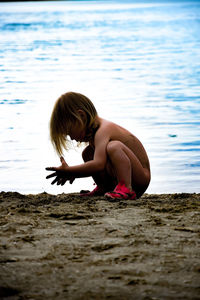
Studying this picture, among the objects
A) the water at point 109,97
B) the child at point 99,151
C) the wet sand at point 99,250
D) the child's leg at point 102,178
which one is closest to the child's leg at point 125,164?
the child at point 99,151

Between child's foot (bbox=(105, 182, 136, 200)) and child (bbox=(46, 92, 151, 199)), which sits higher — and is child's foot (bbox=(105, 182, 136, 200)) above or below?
below

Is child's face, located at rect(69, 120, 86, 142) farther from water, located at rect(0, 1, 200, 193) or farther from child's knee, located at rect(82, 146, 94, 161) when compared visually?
water, located at rect(0, 1, 200, 193)

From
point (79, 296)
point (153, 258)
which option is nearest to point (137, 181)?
point (153, 258)

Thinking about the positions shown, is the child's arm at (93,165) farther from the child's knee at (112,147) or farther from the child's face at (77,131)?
the child's face at (77,131)

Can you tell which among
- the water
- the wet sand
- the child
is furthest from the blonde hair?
the water

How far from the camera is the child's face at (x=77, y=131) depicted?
4.21 m

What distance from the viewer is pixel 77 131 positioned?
4242mm

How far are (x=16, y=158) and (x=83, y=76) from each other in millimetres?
6847

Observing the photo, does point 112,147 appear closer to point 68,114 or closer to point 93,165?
point 93,165

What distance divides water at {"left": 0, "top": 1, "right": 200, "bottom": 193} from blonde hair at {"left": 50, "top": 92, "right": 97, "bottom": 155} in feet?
3.47

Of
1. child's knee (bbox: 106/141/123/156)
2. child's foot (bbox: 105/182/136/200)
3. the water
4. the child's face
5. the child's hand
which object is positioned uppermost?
the child's face

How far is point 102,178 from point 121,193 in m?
0.26

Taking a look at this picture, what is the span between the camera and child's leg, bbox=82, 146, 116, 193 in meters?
4.24

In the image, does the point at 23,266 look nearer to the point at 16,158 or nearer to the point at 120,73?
the point at 16,158
